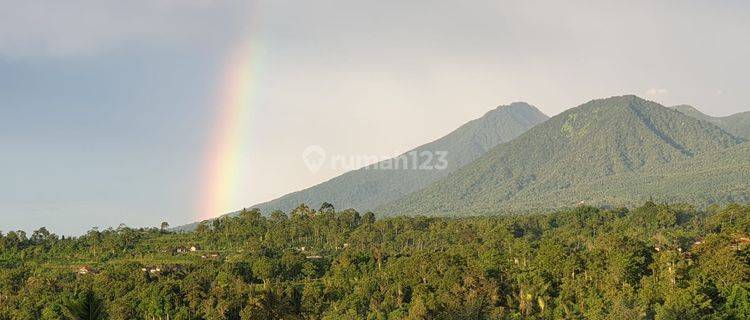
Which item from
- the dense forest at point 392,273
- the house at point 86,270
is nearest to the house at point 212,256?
the dense forest at point 392,273

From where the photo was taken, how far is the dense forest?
4484 cm

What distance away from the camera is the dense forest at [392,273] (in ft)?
147

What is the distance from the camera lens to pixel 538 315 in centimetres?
4647

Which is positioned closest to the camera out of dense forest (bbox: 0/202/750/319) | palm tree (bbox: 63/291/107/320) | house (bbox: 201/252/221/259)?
palm tree (bbox: 63/291/107/320)

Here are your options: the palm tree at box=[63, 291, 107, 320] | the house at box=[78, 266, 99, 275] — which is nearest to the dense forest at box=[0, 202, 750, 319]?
the palm tree at box=[63, 291, 107, 320]

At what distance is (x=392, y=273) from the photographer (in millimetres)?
57906

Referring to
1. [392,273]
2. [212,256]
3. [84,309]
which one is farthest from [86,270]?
[84,309]

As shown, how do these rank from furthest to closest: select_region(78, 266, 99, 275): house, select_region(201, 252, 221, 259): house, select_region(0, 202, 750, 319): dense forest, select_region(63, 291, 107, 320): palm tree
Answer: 1. select_region(201, 252, 221, 259): house
2. select_region(78, 266, 99, 275): house
3. select_region(0, 202, 750, 319): dense forest
4. select_region(63, 291, 107, 320): palm tree

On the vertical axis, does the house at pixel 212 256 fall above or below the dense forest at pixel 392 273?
above

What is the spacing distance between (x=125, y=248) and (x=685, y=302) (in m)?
65.6

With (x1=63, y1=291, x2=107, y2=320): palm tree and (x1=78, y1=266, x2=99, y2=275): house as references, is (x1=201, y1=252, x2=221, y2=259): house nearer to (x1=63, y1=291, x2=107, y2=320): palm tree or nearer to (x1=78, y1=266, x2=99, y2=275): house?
(x1=78, y1=266, x2=99, y2=275): house

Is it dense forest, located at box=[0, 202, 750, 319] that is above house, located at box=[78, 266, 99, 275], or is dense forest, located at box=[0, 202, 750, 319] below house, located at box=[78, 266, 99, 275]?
below

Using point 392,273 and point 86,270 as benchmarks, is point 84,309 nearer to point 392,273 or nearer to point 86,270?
point 392,273

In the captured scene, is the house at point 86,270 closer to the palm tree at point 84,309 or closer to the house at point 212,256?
the house at point 212,256
